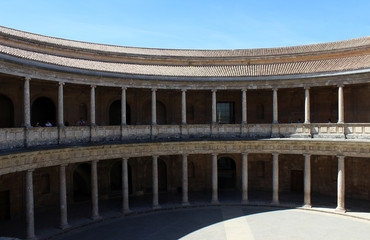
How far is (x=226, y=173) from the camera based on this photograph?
33.5 m

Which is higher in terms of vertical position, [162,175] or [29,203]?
[29,203]

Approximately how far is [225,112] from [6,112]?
19751 mm

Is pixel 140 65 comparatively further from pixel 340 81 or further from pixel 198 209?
pixel 340 81

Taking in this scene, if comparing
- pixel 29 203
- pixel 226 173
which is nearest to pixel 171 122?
pixel 226 173

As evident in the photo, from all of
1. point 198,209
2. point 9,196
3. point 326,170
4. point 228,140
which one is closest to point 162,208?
point 198,209

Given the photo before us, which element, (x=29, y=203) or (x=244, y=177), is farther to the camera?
(x=244, y=177)

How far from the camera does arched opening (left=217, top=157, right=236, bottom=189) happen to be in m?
33.1

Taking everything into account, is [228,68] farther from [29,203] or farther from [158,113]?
[29,203]

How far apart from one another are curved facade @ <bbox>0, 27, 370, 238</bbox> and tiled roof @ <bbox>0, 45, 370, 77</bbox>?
0.11 metres

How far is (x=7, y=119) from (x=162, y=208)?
45.3 ft

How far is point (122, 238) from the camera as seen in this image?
796 inches

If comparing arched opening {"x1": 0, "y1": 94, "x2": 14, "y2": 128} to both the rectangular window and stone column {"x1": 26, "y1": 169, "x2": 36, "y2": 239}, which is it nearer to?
stone column {"x1": 26, "y1": 169, "x2": 36, "y2": 239}

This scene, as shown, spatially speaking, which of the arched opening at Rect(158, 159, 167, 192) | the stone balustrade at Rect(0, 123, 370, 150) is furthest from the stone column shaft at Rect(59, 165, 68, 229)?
→ the arched opening at Rect(158, 159, 167, 192)

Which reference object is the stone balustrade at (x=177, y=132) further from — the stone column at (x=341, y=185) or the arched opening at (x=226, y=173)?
the arched opening at (x=226, y=173)
